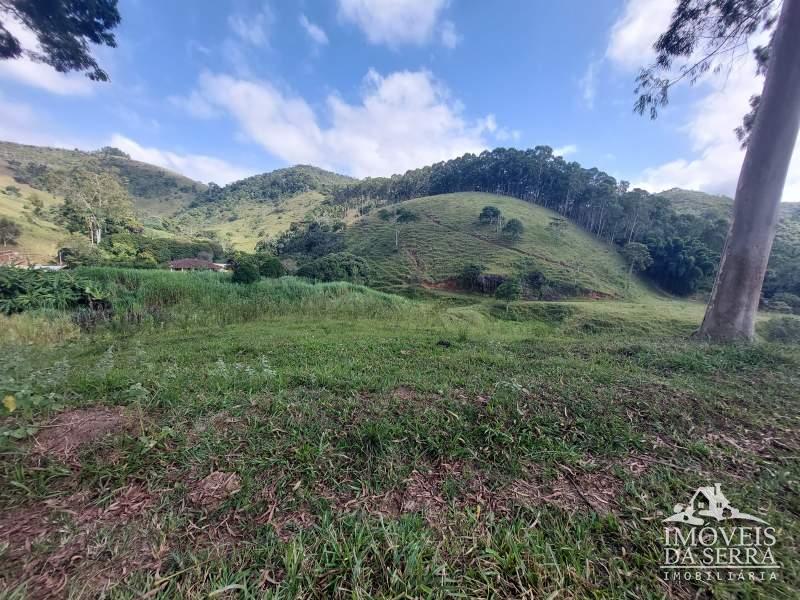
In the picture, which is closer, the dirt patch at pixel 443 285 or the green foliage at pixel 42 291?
the green foliage at pixel 42 291

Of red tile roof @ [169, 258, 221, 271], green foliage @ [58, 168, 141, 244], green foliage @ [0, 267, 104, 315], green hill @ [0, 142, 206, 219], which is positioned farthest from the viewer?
green hill @ [0, 142, 206, 219]

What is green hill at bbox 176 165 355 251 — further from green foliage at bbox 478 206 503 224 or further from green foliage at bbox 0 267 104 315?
green foliage at bbox 0 267 104 315

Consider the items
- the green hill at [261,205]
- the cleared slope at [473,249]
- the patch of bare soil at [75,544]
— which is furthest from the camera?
the green hill at [261,205]

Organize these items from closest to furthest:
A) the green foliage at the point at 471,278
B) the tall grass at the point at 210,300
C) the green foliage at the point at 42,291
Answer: the green foliage at the point at 42,291
the tall grass at the point at 210,300
the green foliage at the point at 471,278

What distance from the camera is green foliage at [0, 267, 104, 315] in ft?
26.8

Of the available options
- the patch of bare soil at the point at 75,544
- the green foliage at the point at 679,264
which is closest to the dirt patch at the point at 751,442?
the patch of bare soil at the point at 75,544

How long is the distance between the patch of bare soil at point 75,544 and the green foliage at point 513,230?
1700 inches

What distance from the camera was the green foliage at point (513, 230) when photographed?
1587 inches

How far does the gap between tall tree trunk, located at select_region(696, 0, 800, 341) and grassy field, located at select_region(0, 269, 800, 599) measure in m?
2.06

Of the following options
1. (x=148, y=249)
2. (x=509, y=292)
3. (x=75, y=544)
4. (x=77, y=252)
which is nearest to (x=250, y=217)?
(x=148, y=249)

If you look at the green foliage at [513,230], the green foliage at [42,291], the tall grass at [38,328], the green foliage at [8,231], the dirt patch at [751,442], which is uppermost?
the green foliage at [513,230]

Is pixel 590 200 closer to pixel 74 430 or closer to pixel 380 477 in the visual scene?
pixel 380 477

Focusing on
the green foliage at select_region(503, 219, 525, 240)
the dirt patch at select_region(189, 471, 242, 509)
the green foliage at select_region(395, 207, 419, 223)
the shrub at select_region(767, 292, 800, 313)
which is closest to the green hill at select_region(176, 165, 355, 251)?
the green foliage at select_region(395, 207, 419, 223)

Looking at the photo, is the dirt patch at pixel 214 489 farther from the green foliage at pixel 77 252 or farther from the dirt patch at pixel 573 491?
the green foliage at pixel 77 252
